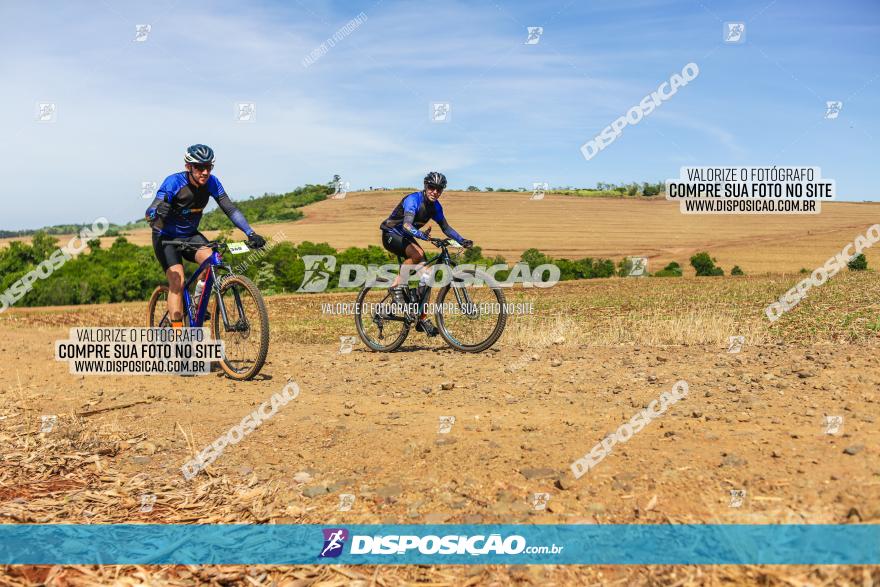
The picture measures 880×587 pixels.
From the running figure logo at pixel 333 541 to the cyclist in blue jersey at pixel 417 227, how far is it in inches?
236

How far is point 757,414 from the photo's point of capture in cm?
557

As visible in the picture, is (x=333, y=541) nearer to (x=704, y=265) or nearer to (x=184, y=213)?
(x=184, y=213)

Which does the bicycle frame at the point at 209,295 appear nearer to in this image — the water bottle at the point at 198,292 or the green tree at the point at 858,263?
the water bottle at the point at 198,292

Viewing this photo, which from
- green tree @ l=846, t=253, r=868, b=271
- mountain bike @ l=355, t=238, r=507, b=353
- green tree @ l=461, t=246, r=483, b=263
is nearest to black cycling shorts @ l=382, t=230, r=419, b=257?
mountain bike @ l=355, t=238, r=507, b=353

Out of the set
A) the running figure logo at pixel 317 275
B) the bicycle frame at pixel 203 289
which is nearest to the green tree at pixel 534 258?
the running figure logo at pixel 317 275

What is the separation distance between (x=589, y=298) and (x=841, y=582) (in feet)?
62.0

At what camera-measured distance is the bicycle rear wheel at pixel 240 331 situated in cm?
805

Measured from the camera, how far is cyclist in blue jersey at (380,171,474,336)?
9.60 metres

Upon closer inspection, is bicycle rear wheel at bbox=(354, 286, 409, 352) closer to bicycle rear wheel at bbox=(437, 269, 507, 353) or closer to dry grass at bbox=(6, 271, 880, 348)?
bicycle rear wheel at bbox=(437, 269, 507, 353)

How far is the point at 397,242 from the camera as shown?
10055 mm

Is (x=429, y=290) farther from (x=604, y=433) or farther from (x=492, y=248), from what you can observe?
(x=492, y=248)

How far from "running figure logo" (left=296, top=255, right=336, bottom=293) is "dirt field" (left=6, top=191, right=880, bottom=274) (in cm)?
354

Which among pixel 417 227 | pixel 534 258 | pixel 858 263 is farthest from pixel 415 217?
pixel 858 263

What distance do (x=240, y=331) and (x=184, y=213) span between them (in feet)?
5.30
